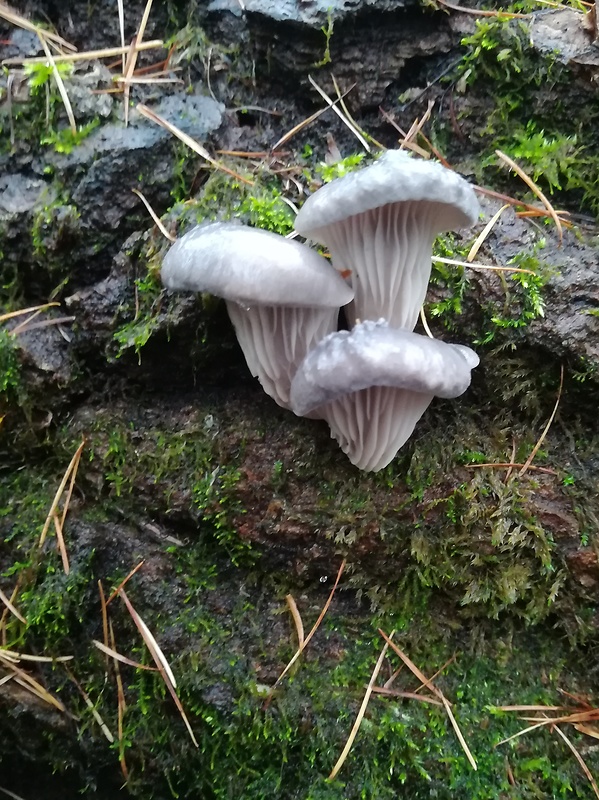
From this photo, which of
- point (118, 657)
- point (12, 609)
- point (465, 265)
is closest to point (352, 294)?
point (465, 265)

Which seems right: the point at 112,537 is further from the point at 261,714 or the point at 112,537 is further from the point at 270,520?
the point at 261,714

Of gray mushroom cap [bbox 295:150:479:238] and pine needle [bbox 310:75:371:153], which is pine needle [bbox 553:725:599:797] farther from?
pine needle [bbox 310:75:371:153]

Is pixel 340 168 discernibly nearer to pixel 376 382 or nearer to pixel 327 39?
pixel 327 39

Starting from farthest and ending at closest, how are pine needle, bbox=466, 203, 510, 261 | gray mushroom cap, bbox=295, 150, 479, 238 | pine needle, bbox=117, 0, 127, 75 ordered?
1. pine needle, bbox=117, 0, 127, 75
2. pine needle, bbox=466, 203, 510, 261
3. gray mushroom cap, bbox=295, 150, 479, 238

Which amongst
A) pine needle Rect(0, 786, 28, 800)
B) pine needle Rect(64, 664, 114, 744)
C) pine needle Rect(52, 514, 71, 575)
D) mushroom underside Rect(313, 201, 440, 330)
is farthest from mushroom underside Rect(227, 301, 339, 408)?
pine needle Rect(0, 786, 28, 800)

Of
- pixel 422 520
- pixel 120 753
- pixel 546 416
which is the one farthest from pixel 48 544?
pixel 546 416

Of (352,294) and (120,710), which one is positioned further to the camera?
(120,710)

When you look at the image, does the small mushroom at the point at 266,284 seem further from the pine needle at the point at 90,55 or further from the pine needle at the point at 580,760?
the pine needle at the point at 580,760
